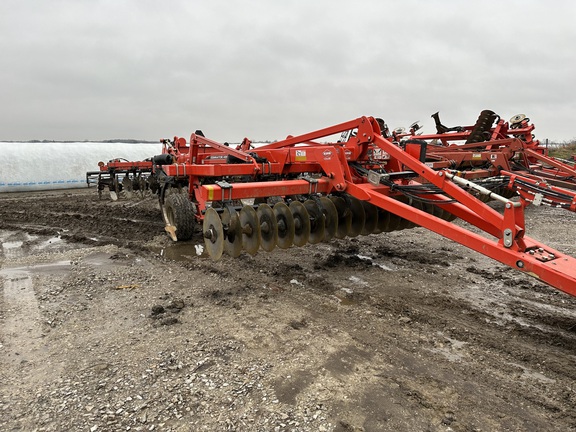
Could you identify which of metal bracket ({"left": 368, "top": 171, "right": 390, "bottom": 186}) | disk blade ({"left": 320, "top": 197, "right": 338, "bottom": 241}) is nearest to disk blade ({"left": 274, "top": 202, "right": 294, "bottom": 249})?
disk blade ({"left": 320, "top": 197, "right": 338, "bottom": 241})

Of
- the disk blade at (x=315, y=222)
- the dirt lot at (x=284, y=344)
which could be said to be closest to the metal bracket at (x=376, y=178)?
the disk blade at (x=315, y=222)

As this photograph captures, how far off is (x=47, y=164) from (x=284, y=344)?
17.2 m

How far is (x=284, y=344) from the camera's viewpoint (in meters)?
3.50

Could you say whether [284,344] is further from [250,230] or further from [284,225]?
[284,225]

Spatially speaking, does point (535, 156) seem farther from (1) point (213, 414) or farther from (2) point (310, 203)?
(1) point (213, 414)

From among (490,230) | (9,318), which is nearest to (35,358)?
(9,318)

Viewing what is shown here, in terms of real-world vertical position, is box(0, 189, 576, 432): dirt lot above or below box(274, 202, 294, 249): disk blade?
below

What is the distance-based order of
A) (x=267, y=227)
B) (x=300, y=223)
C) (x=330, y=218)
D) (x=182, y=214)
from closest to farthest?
(x=267, y=227) < (x=300, y=223) < (x=330, y=218) < (x=182, y=214)

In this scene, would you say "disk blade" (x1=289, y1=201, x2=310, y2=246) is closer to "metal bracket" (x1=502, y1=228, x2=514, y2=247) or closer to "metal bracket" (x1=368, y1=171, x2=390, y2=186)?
"metal bracket" (x1=368, y1=171, x2=390, y2=186)

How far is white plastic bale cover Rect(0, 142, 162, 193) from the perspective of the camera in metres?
16.2

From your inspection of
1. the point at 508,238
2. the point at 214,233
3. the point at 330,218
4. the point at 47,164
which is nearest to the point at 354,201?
the point at 330,218

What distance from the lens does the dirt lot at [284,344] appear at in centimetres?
263

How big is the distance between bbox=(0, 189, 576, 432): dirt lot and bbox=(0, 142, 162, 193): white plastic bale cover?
1202cm

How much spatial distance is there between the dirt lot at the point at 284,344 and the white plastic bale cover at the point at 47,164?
12.0 m
